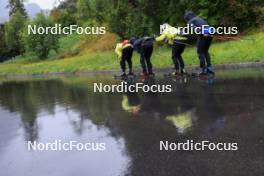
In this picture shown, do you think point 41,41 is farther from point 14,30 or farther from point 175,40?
point 175,40

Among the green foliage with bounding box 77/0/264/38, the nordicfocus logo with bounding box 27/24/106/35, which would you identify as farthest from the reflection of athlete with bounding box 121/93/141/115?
the nordicfocus logo with bounding box 27/24/106/35

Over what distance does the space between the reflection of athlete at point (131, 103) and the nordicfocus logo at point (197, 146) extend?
13.6 ft

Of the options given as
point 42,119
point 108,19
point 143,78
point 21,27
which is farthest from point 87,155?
point 21,27

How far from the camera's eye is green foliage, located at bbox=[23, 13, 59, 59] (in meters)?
51.4

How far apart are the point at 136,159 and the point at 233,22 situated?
82.3ft

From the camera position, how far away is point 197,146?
26.2 ft

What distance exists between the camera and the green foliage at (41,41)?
5144cm

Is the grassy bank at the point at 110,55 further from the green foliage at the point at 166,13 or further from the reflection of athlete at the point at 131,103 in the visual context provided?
the reflection of athlete at the point at 131,103

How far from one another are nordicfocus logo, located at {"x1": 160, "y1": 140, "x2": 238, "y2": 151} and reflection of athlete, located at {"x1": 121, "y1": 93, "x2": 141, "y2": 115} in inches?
163

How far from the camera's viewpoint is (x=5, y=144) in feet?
34.2

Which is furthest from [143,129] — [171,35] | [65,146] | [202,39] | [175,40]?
[171,35]

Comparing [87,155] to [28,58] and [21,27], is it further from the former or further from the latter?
[21,27]

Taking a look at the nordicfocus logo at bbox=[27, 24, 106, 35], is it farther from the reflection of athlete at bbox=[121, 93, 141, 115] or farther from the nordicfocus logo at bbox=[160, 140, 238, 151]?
the nordicfocus logo at bbox=[160, 140, 238, 151]

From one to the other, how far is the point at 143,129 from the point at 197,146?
7.50 feet
